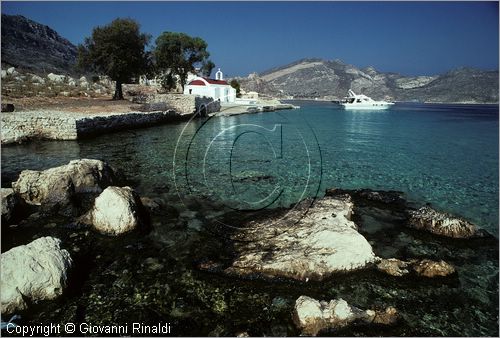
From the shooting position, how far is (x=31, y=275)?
17.9 ft

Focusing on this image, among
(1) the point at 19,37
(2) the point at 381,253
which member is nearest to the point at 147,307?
(2) the point at 381,253

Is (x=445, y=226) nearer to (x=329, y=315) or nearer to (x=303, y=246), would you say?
(x=303, y=246)

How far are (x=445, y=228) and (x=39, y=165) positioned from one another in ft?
57.5

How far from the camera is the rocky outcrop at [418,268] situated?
661 centimetres

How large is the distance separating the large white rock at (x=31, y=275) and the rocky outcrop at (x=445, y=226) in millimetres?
9226

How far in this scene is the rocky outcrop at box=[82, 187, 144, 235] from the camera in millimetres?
8094

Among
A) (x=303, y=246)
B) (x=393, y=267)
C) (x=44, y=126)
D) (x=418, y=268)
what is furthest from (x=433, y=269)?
(x=44, y=126)

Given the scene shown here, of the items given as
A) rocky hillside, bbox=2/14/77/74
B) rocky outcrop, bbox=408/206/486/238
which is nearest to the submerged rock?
rocky outcrop, bbox=408/206/486/238

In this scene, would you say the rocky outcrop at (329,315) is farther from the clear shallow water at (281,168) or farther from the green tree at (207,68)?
the green tree at (207,68)

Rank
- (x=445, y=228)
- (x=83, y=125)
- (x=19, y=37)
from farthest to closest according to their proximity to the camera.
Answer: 1. (x=19, y=37)
2. (x=83, y=125)
3. (x=445, y=228)

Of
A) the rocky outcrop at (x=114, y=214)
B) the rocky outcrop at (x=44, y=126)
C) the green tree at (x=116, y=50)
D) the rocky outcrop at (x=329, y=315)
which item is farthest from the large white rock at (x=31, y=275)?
the green tree at (x=116, y=50)

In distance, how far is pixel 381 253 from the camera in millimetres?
7664

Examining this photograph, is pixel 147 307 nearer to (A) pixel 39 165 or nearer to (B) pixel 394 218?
(B) pixel 394 218

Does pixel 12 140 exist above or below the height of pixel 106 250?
above
